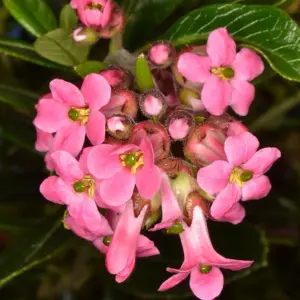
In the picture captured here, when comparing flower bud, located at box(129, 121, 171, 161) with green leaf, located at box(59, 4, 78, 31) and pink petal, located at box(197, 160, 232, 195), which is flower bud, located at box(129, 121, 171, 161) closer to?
pink petal, located at box(197, 160, 232, 195)

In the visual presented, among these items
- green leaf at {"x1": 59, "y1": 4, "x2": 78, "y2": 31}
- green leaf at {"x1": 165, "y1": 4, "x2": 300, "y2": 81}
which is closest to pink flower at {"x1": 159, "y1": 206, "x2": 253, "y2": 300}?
green leaf at {"x1": 165, "y1": 4, "x2": 300, "y2": 81}

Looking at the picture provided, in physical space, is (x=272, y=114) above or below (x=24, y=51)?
below

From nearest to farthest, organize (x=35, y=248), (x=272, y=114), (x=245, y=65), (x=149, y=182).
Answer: (x=149, y=182) < (x=245, y=65) < (x=35, y=248) < (x=272, y=114)

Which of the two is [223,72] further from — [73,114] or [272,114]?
[272,114]

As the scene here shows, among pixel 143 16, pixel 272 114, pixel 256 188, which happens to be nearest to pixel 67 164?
pixel 256 188

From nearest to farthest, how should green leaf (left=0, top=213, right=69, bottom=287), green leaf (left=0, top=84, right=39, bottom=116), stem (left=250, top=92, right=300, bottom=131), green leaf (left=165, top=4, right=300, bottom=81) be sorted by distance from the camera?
green leaf (left=165, top=4, right=300, bottom=81) < green leaf (left=0, top=213, right=69, bottom=287) < green leaf (left=0, top=84, right=39, bottom=116) < stem (left=250, top=92, right=300, bottom=131)

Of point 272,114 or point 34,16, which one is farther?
point 272,114

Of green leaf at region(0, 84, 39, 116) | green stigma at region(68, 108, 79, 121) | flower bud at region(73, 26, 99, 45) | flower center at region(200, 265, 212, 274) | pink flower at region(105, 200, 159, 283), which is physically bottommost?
green leaf at region(0, 84, 39, 116)

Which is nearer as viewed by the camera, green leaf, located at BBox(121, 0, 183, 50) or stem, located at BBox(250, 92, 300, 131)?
green leaf, located at BBox(121, 0, 183, 50)
